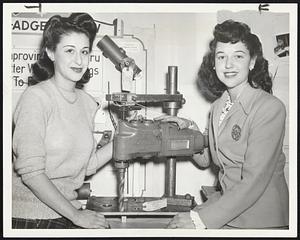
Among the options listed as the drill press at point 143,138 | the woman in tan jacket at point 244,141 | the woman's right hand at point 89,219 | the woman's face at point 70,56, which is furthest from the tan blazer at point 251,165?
the woman's face at point 70,56

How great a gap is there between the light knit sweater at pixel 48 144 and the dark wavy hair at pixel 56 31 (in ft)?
0.26

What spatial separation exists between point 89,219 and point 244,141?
1.60 ft

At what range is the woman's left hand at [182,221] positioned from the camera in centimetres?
115

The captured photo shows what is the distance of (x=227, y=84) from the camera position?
3.90 feet

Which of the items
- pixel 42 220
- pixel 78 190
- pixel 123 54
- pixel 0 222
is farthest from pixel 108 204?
pixel 123 54

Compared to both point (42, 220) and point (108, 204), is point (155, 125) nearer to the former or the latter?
point (108, 204)

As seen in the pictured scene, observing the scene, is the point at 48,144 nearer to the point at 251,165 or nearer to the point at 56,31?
the point at 56,31

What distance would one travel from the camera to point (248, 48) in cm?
117

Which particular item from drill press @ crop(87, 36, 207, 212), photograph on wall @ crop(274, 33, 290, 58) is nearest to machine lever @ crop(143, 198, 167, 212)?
drill press @ crop(87, 36, 207, 212)

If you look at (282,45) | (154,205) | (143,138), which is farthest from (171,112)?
(282,45)

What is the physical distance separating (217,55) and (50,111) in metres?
0.51

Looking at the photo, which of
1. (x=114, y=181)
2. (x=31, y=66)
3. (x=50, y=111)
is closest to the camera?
(x=50, y=111)

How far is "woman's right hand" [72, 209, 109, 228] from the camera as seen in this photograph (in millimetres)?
1120

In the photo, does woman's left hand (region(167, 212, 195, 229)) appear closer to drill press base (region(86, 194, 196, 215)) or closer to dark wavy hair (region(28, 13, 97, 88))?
drill press base (region(86, 194, 196, 215))
